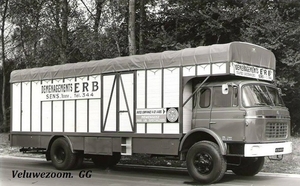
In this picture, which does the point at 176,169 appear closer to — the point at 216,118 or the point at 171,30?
the point at 216,118

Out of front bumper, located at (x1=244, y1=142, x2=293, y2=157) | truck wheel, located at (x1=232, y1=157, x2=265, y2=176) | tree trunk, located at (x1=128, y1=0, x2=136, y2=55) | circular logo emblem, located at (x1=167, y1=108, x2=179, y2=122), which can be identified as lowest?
truck wheel, located at (x1=232, y1=157, x2=265, y2=176)

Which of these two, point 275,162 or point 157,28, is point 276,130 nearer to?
point 275,162

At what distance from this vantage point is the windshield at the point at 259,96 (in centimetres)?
1071

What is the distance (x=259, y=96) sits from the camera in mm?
10992

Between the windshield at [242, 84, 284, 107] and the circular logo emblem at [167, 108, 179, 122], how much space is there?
70.6 inches

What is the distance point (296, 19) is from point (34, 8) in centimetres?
1369

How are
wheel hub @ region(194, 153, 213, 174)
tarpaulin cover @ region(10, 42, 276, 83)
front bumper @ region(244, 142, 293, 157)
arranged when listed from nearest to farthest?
1. front bumper @ region(244, 142, 293, 157)
2. wheel hub @ region(194, 153, 213, 174)
3. tarpaulin cover @ region(10, 42, 276, 83)

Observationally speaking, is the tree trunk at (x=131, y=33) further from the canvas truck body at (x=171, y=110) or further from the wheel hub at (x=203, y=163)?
the wheel hub at (x=203, y=163)

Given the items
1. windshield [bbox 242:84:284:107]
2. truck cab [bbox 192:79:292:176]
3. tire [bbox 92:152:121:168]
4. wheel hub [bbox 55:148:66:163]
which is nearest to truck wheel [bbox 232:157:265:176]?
truck cab [bbox 192:79:292:176]

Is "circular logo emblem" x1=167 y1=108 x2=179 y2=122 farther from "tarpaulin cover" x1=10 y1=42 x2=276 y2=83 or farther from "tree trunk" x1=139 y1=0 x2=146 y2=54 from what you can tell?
"tree trunk" x1=139 y1=0 x2=146 y2=54

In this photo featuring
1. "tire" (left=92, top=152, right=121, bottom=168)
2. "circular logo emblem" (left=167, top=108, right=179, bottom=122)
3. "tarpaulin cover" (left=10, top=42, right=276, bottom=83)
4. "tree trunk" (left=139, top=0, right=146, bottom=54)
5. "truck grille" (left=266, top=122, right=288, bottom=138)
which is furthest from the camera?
"tree trunk" (left=139, top=0, right=146, bottom=54)

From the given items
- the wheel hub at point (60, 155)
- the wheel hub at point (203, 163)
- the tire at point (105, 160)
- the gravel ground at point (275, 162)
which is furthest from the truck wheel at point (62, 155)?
the wheel hub at point (203, 163)

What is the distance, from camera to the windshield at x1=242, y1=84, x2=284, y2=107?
1071cm

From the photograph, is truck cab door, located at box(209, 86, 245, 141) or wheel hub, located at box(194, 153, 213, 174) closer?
truck cab door, located at box(209, 86, 245, 141)
